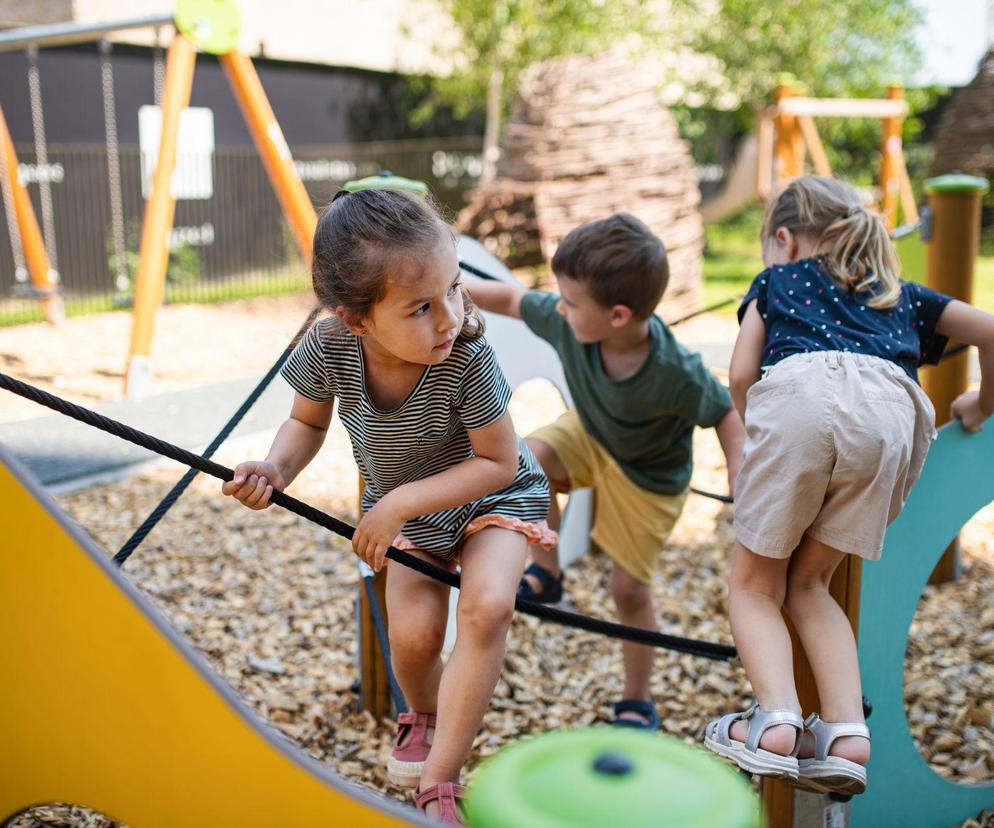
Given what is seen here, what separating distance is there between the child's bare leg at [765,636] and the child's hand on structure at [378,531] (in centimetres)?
63

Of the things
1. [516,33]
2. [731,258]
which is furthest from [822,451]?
[731,258]

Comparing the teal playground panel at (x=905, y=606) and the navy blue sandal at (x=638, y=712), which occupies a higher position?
the teal playground panel at (x=905, y=606)

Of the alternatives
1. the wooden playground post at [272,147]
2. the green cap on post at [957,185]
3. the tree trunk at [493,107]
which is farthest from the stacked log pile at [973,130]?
the green cap on post at [957,185]

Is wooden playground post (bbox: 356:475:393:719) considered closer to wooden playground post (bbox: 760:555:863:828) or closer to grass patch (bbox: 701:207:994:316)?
wooden playground post (bbox: 760:555:863:828)

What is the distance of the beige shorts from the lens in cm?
185

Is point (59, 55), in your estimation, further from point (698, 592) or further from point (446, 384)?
point (446, 384)

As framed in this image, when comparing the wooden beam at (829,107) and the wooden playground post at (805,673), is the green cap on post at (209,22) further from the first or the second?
the wooden beam at (829,107)

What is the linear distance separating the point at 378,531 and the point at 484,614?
0.76 ft

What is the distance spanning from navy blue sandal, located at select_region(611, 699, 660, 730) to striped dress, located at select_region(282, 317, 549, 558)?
999 millimetres

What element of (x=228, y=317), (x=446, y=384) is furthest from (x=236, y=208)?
(x=446, y=384)

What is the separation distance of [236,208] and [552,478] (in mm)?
9163

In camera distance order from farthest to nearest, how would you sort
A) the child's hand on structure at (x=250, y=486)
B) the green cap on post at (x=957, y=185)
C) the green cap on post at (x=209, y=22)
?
the green cap on post at (x=209, y=22), the green cap on post at (x=957, y=185), the child's hand on structure at (x=250, y=486)

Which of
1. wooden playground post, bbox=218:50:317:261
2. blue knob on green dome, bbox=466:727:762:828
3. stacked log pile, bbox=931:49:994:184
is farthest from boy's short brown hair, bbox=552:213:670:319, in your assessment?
stacked log pile, bbox=931:49:994:184

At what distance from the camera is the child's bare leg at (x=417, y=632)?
6.47ft
